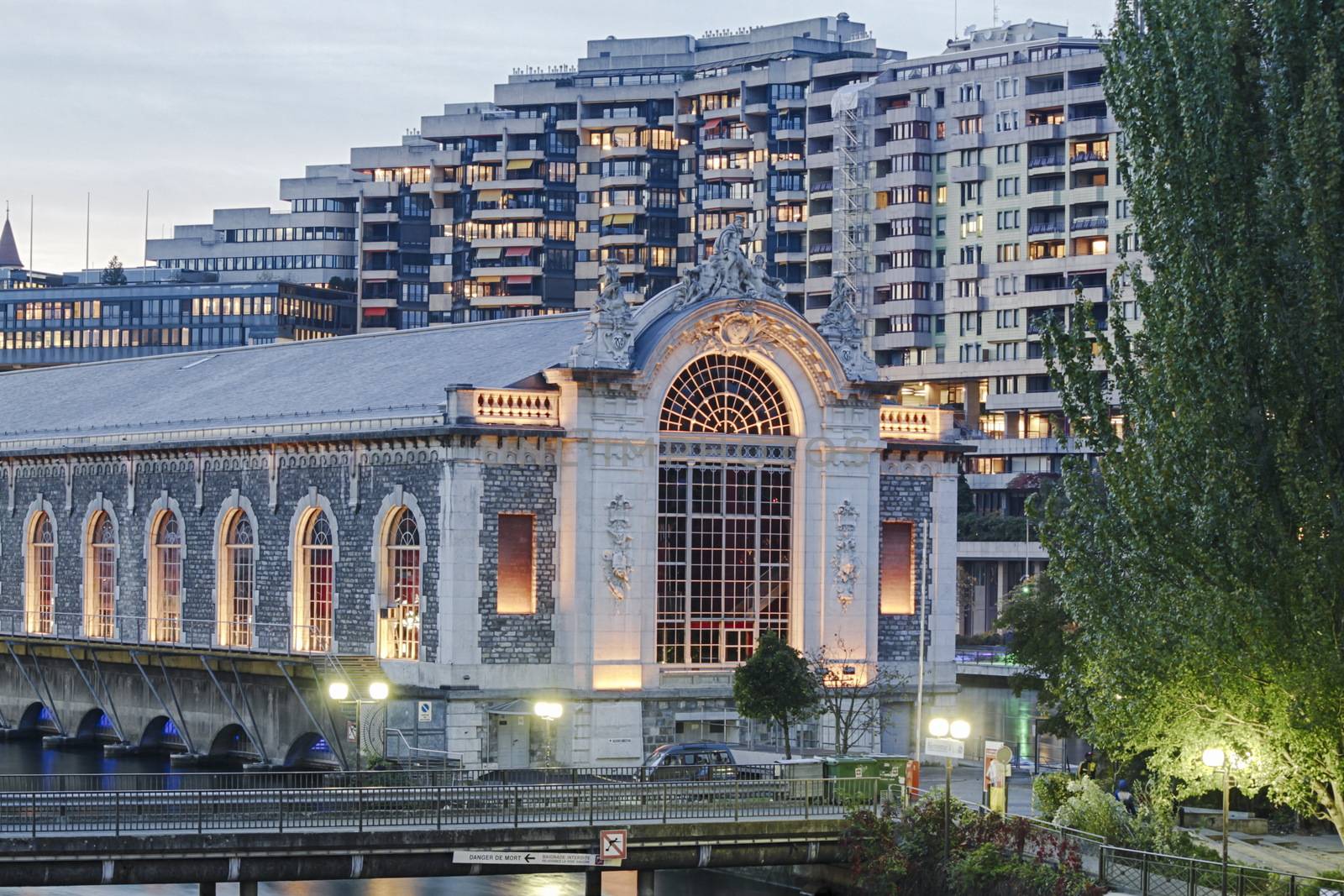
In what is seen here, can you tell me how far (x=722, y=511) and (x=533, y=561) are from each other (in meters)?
6.43

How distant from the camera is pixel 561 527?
74.0 m

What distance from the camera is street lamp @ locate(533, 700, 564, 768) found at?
218 feet

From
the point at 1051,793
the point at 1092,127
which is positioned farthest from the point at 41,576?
the point at 1092,127

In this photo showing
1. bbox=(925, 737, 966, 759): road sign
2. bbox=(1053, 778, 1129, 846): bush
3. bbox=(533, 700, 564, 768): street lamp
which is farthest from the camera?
bbox=(533, 700, 564, 768): street lamp

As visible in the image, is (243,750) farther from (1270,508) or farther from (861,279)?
(861,279)

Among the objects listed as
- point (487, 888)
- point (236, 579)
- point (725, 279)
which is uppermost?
point (725, 279)

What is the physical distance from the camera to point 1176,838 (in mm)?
53750

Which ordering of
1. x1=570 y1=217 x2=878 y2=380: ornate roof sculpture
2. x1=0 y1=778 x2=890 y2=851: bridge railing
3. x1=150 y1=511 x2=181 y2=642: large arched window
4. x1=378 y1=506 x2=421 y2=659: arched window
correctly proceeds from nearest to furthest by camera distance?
x1=0 y1=778 x2=890 y2=851: bridge railing
x1=378 y1=506 x2=421 y2=659: arched window
x1=570 y1=217 x2=878 y2=380: ornate roof sculpture
x1=150 y1=511 x2=181 y2=642: large arched window

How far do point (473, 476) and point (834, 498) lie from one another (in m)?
12.1

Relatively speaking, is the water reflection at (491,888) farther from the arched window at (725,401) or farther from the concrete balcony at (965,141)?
the concrete balcony at (965,141)

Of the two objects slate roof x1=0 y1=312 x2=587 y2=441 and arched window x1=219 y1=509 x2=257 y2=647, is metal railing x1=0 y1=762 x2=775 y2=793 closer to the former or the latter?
arched window x1=219 y1=509 x2=257 y2=647

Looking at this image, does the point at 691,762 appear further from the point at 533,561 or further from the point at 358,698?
the point at 358,698

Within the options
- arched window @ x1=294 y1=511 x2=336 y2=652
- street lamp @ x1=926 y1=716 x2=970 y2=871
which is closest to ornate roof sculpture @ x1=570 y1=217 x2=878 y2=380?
arched window @ x1=294 y1=511 x2=336 y2=652

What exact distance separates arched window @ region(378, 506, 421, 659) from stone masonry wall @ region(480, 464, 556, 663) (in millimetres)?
2215
